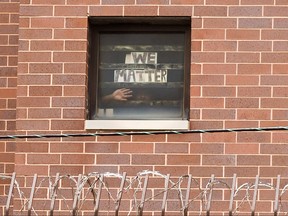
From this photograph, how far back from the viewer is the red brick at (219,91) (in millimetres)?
9156

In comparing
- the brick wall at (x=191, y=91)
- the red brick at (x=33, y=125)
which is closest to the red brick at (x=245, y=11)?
the brick wall at (x=191, y=91)

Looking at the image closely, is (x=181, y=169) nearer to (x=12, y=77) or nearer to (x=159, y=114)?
(x=159, y=114)

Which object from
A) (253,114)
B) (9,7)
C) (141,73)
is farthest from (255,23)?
(9,7)

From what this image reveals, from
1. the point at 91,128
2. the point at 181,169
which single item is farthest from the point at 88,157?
the point at 181,169

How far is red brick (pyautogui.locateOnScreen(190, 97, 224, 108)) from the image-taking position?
30.1 ft

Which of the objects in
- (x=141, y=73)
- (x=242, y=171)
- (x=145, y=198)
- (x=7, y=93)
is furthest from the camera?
(x=7, y=93)

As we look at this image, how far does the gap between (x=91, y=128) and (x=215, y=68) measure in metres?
1.26

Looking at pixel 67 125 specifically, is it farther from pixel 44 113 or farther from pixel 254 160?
pixel 254 160

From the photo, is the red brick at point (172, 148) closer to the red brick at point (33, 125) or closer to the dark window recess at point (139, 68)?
the dark window recess at point (139, 68)

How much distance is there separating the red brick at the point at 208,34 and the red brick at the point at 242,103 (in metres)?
0.59

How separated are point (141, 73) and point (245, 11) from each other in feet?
3.74

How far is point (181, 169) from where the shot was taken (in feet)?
29.9

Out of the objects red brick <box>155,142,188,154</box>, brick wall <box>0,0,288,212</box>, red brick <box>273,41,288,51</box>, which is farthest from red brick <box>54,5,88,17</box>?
red brick <box>273,41,288,51</box>

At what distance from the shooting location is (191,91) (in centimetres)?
920
